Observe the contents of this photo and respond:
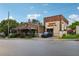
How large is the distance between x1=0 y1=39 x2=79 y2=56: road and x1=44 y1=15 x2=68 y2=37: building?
0.12 meters

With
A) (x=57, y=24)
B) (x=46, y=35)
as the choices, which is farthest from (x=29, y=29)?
(x=57, y=24)

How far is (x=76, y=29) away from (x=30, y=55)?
0.63 m

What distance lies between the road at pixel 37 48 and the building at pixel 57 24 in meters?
0.12

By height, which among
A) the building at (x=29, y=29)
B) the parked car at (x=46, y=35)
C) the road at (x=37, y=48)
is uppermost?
the building at (x=29, y=29)

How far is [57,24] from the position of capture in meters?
2.69

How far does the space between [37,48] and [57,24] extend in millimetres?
373

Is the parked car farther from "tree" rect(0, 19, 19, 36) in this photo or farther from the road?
"tree" rect(0, 19, 19, 36)

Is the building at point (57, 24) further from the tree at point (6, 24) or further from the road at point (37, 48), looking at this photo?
the tree at point (6, 24)

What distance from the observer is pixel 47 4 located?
2.66 m

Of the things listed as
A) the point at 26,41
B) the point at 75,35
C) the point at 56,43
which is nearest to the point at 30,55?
the point at 26,41

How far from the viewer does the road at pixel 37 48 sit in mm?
2656

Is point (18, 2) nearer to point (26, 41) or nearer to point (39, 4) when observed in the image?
point (39, 4)

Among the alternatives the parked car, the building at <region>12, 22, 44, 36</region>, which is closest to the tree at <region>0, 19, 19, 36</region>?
the building at <region>12, 22, 44, 36</region>

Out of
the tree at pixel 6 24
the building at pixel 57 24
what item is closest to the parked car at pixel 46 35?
the building at pixel 57 24
